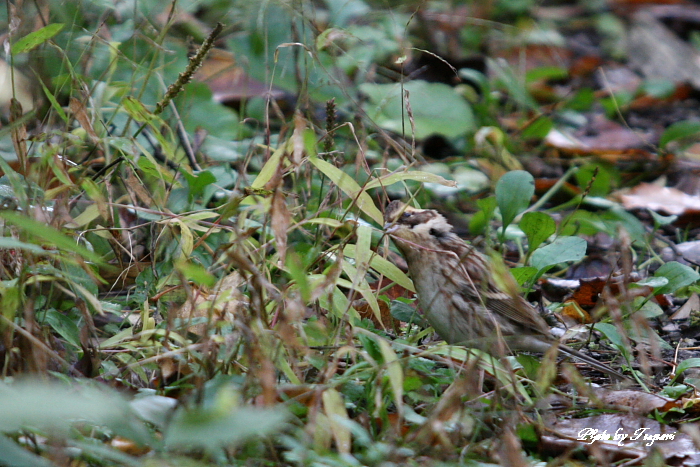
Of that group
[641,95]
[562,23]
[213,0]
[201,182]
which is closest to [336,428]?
[201,182]

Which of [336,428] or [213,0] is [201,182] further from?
[213,0]

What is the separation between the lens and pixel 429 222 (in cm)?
394

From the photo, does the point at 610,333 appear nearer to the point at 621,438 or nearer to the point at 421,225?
the point at 621,438

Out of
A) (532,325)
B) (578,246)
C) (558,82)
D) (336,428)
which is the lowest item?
(558,82)

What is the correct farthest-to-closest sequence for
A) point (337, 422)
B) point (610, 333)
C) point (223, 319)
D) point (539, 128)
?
point (539, 128), point (610, 333), point (223, 319), point (337, 422)

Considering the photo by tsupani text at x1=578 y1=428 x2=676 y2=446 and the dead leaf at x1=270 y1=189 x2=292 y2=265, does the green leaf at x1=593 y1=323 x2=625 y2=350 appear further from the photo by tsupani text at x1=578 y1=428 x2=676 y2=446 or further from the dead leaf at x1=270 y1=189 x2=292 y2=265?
the dead leaf at x1=270 y1=189 x2=292 y2=265

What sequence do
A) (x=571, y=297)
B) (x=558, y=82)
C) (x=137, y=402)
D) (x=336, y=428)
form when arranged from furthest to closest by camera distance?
1. (x=558, y=82)
2. (x=571, y=297)
3. (x=336, y=428)
4. (x=137, y=402)

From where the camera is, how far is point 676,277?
339cm

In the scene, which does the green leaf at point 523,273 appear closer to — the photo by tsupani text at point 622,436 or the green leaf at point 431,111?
the photo by tsupani text at point 622,436

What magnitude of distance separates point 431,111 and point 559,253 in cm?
255

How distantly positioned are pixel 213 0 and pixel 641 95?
158 inches

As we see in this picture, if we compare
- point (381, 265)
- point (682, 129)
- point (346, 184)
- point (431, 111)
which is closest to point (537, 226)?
point (381, 265)

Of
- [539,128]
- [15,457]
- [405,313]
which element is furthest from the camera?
[539,128]

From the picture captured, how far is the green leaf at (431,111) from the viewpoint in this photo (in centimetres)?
555
